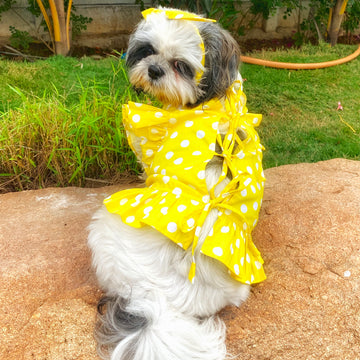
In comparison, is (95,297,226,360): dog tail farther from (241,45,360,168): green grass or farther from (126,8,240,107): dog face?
(241,45,360,168): green grass

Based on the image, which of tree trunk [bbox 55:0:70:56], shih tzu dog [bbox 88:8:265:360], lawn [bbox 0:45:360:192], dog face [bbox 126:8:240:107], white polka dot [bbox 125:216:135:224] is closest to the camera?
shih tzu dog [bbox 88:8:265:360]

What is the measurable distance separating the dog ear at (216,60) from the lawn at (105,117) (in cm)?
129

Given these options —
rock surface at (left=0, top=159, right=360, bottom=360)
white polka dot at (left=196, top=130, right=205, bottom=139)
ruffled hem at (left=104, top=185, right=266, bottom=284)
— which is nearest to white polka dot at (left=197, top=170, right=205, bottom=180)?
ruffled hem at (left=104, top=185, right=266, bottom=284)

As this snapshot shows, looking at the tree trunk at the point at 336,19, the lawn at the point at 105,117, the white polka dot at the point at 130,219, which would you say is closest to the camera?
the white polka dot at the point at 130,219

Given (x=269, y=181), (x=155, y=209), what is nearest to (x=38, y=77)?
(x=269, y=181)

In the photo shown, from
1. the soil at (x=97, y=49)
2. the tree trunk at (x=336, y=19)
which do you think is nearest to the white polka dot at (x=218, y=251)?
the soil at (x=97, y=49)

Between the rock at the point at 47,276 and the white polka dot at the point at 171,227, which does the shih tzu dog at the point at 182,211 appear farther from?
the rock at the point at 47,276

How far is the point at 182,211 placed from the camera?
1.81 metres

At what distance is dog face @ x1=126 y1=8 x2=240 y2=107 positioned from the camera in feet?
6.64

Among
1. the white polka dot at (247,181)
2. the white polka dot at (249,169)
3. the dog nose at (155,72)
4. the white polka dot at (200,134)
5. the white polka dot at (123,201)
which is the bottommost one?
the white polka dot at (123,201)

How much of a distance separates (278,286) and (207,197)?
2.15ft

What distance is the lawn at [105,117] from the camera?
3.16 m

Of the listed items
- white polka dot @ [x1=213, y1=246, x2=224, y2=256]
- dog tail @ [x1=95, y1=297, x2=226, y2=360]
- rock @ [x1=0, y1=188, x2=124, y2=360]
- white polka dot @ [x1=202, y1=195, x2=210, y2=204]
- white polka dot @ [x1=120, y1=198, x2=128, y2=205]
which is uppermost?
white polka dot @ [x1=202, y1=195, x2=210, y2=204]

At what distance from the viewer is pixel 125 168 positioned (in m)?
3.36
